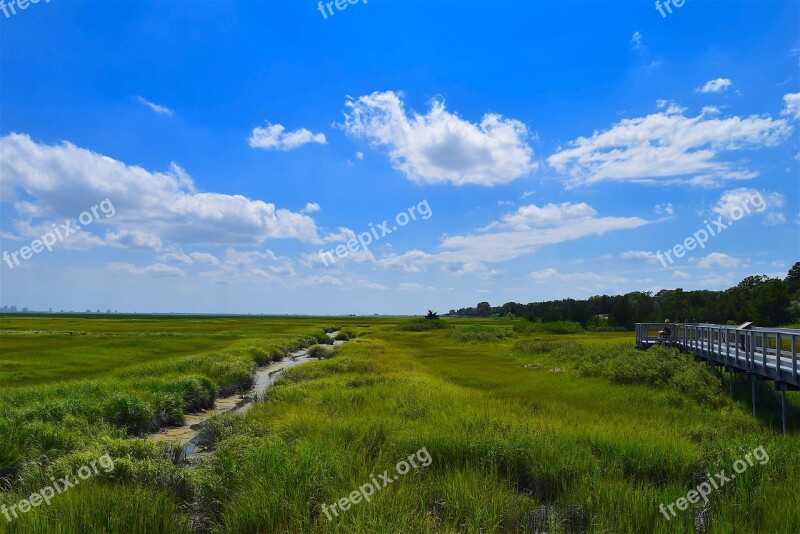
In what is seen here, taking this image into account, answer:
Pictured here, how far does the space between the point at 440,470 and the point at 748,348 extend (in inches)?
600

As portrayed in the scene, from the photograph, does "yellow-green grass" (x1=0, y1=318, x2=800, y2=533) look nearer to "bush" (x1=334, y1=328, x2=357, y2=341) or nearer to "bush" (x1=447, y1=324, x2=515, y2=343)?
"bush" (x1=447, y1=324, x2=515, y2=343)

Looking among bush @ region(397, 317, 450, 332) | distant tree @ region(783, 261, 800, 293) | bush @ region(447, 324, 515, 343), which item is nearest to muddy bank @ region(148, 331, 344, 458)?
bush @ region(447, 324, 515, 343)

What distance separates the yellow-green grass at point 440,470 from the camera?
835 cm

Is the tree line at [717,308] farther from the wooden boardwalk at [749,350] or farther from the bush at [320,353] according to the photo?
the bush at [320,353]

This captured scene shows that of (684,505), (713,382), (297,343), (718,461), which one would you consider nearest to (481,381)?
(713,382)

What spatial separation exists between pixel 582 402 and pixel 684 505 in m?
11.2

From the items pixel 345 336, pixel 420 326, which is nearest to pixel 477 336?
pixel 345 336

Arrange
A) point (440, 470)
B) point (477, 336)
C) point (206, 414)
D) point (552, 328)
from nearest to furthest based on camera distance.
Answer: point (440, 470) < point (206, 414) < point (477, 336) < point (552, 328)

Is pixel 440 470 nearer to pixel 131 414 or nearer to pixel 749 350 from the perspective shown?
pixel 131 414

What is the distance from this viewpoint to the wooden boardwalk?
1567 cm

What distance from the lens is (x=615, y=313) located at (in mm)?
102750

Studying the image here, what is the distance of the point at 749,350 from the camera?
61.2ft

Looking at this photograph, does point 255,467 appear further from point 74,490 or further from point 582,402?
point 582,402

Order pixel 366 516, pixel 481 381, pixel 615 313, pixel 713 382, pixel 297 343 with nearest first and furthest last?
pixel 366 516
pixel 713 382
pixel 481 381
pixel 297 343
pixel 615 313
